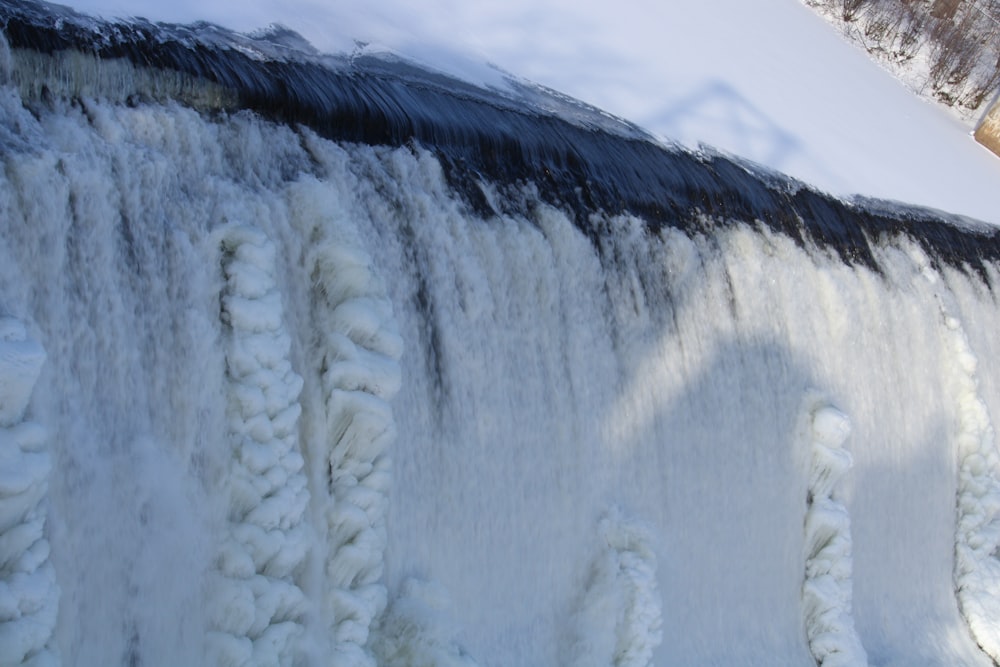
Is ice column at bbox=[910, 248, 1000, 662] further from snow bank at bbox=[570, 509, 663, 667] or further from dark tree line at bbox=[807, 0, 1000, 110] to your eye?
dark tree line at bbox=[807, 0, 1000, 110]

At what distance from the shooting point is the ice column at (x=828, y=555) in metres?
6.55

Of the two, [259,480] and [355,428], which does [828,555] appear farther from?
[259,480]

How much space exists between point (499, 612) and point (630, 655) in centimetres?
69

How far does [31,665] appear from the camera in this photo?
313cm

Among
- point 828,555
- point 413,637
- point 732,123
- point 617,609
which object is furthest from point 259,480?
point 732,123

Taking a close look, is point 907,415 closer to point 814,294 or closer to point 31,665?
point 814,294

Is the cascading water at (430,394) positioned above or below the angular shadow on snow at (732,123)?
below

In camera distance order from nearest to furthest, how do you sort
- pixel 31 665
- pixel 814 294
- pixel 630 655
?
1. pixel 31 665
2. pixel 630 655
3. pixel 814 294

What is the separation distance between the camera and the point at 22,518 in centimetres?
323

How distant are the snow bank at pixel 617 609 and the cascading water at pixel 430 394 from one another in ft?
0.04

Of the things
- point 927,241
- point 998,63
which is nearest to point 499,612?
point 927,241

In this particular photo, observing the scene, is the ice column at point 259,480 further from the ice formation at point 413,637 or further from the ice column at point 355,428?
the ice formation at point 413,637

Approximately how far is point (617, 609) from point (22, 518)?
279cm

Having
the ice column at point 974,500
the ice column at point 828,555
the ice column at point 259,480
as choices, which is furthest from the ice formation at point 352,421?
the ice column at point 974,500
